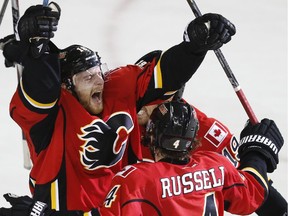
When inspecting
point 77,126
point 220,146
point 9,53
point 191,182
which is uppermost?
point 9,53

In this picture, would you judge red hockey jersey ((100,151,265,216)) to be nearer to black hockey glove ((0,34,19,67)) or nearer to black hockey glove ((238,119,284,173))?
black hockey glove ((238,119,284,173))

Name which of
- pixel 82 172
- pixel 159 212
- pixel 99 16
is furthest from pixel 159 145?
pixel 99 16

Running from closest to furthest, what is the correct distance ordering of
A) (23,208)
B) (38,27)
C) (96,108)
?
1. (23,208)
2. (38,27)
3. (96,108)

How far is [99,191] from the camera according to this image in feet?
8.97

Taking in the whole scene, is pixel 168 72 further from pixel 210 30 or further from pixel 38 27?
pixel 38 27

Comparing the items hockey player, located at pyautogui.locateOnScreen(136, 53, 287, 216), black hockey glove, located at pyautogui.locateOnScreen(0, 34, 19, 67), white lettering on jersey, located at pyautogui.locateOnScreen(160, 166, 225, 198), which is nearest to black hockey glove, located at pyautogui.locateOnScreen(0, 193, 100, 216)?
white lettering on jersey, located at pyautogui.locateOnScreen(160, 166, 225, 198)

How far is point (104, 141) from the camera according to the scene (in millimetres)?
2691

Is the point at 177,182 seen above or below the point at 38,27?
below

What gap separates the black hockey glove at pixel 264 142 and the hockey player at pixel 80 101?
29cm

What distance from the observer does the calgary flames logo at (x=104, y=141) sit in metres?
2.67

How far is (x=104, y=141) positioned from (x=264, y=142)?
20.5 inches

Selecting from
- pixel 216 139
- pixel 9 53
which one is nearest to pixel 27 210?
pixel 9 53

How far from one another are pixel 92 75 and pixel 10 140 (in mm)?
1482

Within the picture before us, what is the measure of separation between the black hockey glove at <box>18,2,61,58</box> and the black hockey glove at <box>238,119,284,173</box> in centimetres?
74
